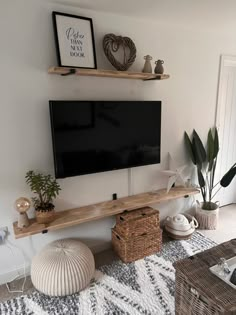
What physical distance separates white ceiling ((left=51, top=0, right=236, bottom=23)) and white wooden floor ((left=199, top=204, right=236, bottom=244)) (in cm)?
222

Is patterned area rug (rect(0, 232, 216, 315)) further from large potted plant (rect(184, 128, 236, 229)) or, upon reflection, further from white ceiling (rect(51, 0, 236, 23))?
white ceiling (rect(51, 0, 236, 23))

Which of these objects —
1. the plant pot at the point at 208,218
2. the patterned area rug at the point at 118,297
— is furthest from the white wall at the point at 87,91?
the patterned area rug at the point at 118,297

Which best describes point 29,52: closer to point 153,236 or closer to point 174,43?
point 174,43

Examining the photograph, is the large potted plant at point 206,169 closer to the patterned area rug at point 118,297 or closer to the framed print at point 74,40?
the patterned area rug at point 118,297

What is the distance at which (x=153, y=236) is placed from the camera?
2389 mm

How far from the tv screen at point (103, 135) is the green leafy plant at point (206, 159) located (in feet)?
1.70

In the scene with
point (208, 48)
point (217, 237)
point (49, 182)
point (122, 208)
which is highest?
point (208, 48)

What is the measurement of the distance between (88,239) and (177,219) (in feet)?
3.15

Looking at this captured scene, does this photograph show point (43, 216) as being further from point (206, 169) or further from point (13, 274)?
point (206, 169)

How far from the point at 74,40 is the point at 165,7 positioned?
80cm

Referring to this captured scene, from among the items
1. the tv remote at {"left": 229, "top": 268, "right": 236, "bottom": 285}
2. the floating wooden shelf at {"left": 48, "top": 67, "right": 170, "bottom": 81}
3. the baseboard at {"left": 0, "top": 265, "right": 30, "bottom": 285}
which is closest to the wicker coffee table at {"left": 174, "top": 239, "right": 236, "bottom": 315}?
the tv remote at {"left": 229, "top": 268, "right": 236, "bottom": 285}

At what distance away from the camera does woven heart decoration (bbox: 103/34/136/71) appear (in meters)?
2.09

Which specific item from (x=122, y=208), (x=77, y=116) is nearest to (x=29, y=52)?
(x=77, y=116)

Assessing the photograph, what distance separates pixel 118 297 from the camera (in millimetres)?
1862
